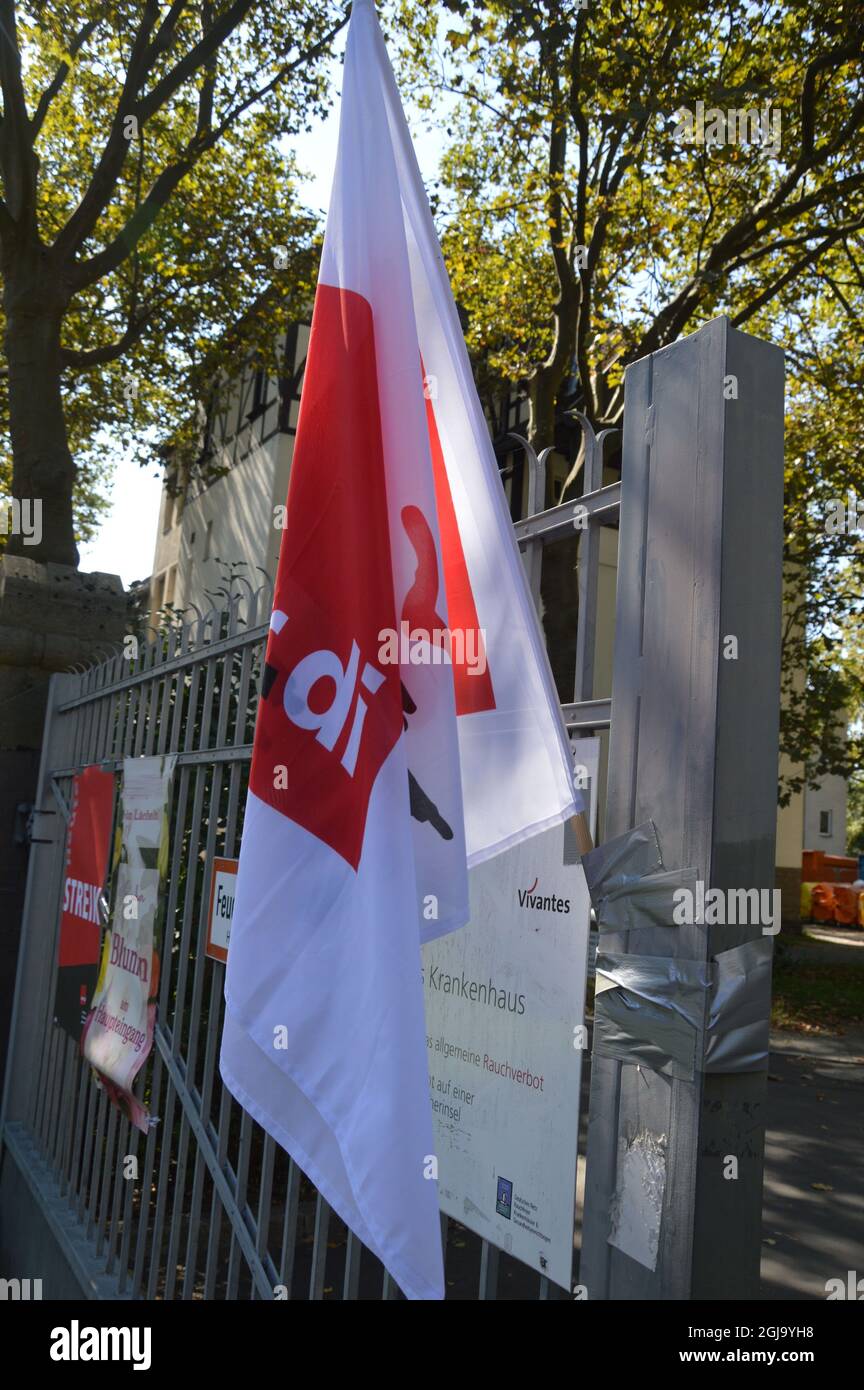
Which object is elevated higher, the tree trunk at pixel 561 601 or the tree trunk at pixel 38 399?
the tree trunk at pixel 38 399

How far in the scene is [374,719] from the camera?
2.16 metres

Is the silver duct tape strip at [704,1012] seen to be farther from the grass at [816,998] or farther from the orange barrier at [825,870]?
the orange barrier at [825,870]

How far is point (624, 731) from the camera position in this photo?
2.13 m

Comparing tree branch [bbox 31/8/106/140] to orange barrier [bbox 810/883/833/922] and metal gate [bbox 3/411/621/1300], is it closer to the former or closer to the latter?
metal gate [bbox 3/411/621/1300]

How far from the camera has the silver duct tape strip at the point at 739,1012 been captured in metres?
1.82

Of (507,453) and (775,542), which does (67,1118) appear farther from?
(507,453)

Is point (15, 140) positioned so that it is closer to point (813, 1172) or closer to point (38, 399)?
point (38, 399)

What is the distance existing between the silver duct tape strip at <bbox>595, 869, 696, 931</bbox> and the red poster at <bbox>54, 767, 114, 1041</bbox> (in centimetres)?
295

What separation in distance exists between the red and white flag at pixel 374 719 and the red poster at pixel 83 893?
2.53 metres

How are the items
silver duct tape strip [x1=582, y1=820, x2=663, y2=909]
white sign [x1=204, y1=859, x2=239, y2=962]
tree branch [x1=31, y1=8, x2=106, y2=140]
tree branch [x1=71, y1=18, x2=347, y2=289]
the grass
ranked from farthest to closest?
the grass, tree branch [x1=31, y1=8, x2=106, y2=140], tree branch [x1=71, y1=18, x2=347, y2=289], white sign [x1=204, y1=859, x2=239, y2=962], silver duct tape strip [x1=582, y1=820, x2=663, y2=909]

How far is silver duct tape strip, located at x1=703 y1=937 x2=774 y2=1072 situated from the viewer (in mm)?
1818

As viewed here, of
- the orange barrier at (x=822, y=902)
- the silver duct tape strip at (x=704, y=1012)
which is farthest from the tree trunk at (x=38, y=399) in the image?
the orange barrier at (x=822, y=902)

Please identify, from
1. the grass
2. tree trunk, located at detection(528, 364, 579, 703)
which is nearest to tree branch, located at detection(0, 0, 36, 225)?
tree trunk, located at detection(528, 364, 579, 703)

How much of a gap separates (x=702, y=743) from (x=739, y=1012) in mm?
436
